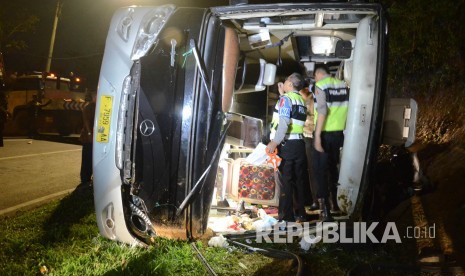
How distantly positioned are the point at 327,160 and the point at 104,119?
249cm

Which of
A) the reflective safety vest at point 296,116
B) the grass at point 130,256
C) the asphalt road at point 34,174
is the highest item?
the reflective safety vest at point 296,116

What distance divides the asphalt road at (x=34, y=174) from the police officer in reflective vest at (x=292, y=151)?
11.4 ft

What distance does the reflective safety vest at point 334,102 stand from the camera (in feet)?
13.9

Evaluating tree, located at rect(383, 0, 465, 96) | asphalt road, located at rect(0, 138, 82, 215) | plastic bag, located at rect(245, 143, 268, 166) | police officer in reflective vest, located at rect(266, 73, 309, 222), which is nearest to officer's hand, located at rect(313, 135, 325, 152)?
police officer in reflective vest, located at rect(266, 73, 309, 222)

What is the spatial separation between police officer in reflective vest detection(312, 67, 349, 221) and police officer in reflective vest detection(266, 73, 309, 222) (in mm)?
185

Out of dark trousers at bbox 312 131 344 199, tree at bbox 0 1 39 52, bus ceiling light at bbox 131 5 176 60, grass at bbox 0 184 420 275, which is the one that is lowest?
grass at bbox 0 184 420 275

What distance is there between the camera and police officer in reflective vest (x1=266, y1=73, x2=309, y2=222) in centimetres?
409

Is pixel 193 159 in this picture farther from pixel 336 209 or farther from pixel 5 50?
pixel 5 50

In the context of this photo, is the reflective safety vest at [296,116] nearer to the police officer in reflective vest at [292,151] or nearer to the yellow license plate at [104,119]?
the police officer in reflective vest at [292,151]

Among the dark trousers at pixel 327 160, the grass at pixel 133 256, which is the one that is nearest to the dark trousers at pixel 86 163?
the grass at pixel 133 256

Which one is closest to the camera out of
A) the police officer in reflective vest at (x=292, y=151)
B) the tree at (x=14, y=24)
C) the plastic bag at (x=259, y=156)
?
the police officer in reflective vest at (x=292, y=151)

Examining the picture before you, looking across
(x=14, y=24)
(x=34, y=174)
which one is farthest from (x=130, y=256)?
(x=14, y=24)

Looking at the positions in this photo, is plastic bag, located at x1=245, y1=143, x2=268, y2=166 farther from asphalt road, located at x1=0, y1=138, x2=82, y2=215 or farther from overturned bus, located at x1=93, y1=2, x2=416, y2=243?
asphalt road, located at x1=0, y1=138, x2=82, y2=215

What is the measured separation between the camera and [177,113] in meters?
3.21
